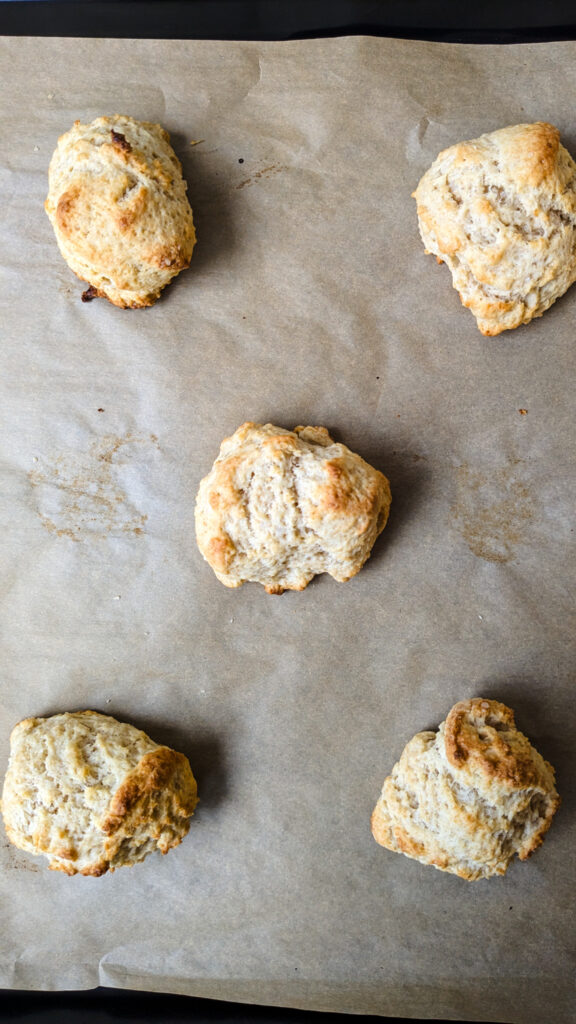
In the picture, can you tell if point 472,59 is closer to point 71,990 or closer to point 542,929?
point 542,929

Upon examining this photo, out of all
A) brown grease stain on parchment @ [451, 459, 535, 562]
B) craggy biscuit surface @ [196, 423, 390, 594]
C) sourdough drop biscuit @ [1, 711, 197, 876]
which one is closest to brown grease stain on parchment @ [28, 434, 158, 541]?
craggy biscuit surface @ [196, 423, 390, 594]

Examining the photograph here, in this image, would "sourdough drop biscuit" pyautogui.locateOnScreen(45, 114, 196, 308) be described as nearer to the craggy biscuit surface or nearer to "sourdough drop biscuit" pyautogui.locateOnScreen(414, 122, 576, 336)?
the craggy biscuit surface

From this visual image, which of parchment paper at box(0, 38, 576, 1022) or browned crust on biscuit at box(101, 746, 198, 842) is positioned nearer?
browned crust on biscuit at box(101, 746, 198, 842)

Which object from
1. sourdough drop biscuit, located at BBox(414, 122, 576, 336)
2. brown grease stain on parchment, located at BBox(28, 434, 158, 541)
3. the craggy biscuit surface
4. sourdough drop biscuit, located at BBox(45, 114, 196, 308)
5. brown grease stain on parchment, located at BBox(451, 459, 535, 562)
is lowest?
brown grease stain on parchment, located at BBox(28, 434, 158, 541)

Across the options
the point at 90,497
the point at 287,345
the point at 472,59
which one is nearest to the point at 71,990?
the point at 90,497

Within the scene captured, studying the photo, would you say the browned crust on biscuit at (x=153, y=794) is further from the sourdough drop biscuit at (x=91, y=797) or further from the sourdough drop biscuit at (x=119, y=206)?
the sourdough drop biscuit at (x=119, y=206)

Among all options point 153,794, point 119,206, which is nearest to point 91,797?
point 153,794
